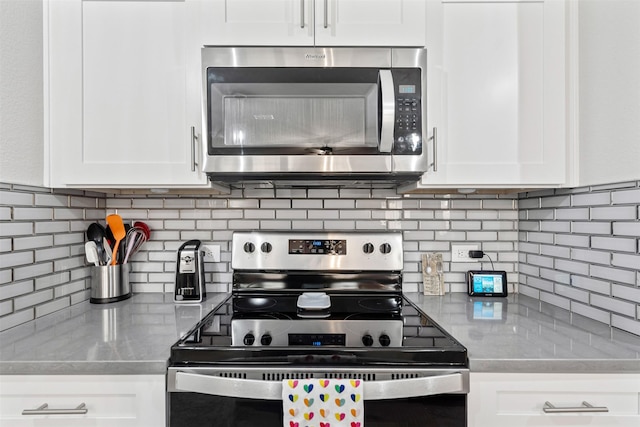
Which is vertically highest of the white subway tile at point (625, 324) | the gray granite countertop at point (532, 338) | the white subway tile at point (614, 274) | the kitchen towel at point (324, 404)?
the white subway tile at point (614, 274)

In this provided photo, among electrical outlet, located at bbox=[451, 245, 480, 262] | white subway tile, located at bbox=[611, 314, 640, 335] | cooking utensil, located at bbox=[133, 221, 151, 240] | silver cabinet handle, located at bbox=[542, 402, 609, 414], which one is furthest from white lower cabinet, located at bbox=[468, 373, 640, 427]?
cooking utensil, located at bbox=[133, 221, 151, 240]

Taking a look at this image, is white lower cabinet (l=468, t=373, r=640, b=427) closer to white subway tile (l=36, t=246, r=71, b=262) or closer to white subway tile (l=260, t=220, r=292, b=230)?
white subway tile (l=260, t=220, r=292, b=230)

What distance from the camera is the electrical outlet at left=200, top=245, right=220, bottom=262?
5.70ft

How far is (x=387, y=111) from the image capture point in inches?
49.9

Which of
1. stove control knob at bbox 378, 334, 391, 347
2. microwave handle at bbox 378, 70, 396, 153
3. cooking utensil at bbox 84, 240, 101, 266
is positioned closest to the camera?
stove control knob at bbox 378, 334, 391, 347

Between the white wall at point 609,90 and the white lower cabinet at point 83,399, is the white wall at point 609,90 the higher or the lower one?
the higher one

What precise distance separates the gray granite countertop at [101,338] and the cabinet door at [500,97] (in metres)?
1.07

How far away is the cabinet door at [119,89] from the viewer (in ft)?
4.47

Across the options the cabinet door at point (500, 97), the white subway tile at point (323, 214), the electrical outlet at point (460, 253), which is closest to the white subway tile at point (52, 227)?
the white subway tile at point (323, 214)

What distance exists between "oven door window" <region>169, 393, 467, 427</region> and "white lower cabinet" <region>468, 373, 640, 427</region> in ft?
0.25

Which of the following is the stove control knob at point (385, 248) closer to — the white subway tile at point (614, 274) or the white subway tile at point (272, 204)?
the white subway tile at point (272, 204)

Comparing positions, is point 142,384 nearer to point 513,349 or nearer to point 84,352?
point 84,352

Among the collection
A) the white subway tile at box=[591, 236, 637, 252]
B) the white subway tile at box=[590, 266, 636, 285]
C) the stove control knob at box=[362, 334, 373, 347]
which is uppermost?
the white subway tile at box=[591, 236, 637, 252]

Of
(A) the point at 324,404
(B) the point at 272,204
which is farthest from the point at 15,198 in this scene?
(A) the point at 324,404
